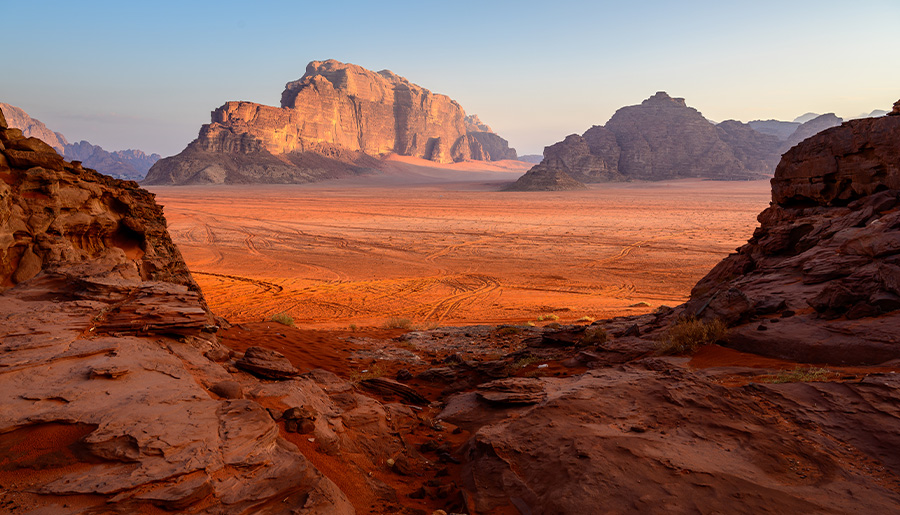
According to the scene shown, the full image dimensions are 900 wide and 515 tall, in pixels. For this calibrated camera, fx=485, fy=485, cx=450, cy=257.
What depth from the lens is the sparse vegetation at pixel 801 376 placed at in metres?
4.50

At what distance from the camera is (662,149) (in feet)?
351

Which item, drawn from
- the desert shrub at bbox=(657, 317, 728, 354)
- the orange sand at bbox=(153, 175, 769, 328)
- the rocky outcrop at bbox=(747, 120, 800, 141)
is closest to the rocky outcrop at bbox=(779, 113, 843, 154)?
the rocky outcrop at bbox=(747, 120, 800, 141)

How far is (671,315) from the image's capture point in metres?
8.27

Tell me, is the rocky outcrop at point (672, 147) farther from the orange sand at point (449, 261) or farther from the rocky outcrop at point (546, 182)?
the orange sand at point (449, 261)

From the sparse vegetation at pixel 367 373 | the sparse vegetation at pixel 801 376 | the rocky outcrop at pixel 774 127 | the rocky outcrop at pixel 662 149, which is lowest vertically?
the sparse vegetation at pixel 367 373

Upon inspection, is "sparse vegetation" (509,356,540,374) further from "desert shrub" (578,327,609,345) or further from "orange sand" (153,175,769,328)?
"orange sand" (153,175,769,328)

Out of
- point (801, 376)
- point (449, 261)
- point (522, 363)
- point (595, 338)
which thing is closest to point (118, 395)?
point (522, 363)

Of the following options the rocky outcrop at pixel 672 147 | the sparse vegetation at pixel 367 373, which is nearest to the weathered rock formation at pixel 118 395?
the sparse vegetation at pixel 367 373

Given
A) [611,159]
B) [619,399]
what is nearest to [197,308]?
[619,399]

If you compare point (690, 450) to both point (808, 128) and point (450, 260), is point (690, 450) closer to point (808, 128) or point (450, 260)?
point (450, 260)

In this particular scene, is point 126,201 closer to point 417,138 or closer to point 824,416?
point 824,416

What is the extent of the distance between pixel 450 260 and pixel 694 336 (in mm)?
16560

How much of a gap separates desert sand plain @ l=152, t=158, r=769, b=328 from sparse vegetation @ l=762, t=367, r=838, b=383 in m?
7.61

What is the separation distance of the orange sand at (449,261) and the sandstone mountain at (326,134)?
6425cm
